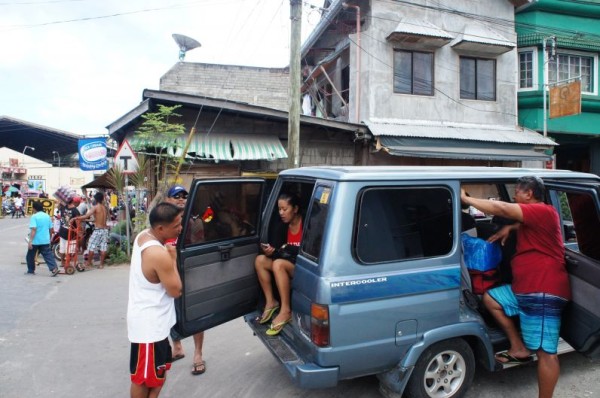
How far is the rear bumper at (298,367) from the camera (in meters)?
2.71

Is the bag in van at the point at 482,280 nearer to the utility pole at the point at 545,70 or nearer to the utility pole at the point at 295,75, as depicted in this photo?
the utility pole at the point at 295,75

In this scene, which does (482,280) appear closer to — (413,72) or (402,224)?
(402,224)

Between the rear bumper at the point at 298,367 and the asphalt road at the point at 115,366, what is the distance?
591 millimetres

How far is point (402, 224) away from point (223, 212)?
1659mm

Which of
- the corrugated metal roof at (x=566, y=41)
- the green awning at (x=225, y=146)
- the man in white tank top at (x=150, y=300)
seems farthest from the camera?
the corrugated metal roof at (x=566, y=41)

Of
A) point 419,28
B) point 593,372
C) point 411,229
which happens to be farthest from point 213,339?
point 419,28

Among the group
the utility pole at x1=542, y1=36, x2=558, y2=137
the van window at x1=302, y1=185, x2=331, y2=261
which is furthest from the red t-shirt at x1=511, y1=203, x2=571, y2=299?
the utility pole at x1=542, y1=36, x2=558, y2=137

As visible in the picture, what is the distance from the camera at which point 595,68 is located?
13.7 meters

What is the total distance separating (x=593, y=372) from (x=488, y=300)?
153 centimetres

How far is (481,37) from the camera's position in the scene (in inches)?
481

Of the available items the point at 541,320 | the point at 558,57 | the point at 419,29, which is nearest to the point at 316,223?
the point at 541,320

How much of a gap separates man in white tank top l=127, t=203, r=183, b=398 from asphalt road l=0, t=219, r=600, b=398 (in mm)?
1086

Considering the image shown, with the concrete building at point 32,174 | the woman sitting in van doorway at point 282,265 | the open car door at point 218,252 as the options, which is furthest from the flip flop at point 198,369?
the concrete building at point 32,174

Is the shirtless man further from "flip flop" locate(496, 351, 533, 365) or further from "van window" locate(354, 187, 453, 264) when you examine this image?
"flip flop" locate(496, 351, 533, 365)
